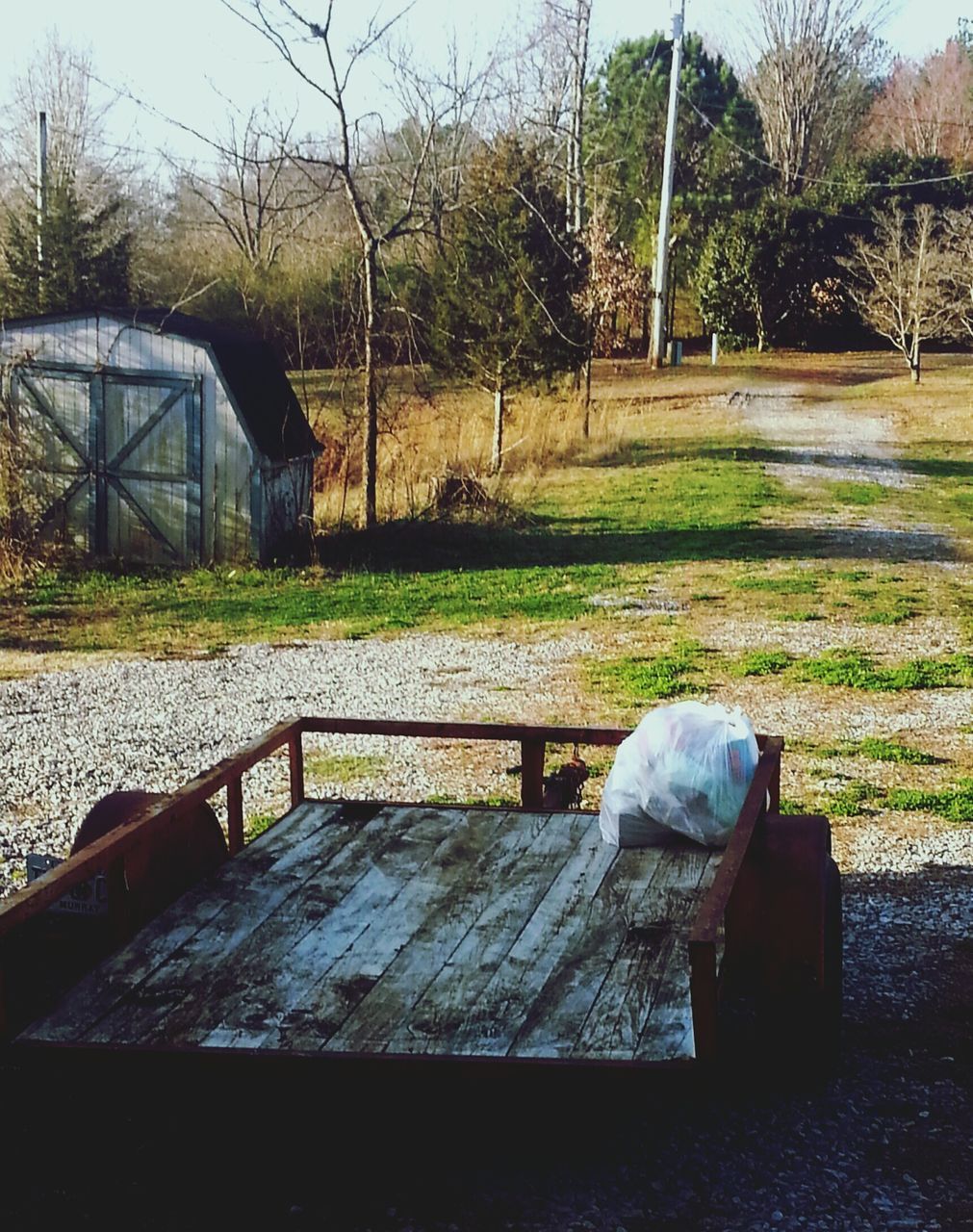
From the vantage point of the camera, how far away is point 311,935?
4305mm

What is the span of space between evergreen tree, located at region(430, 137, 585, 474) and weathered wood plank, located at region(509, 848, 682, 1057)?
17.7 m

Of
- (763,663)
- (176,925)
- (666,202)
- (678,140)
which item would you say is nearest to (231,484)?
(763,663)

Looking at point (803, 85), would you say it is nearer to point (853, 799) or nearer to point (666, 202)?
point (666, 202)

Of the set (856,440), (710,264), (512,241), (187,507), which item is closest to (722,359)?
(710,264)

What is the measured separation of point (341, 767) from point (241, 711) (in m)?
1.66

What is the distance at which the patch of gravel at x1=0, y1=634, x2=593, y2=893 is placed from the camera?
763 cm

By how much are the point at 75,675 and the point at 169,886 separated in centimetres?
641

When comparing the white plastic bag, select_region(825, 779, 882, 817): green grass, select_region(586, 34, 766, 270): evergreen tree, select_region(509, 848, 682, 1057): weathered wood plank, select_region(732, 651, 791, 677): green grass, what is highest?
select_region(586, 34, 766, 270): evergreen tree

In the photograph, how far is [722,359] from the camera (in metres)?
44.3

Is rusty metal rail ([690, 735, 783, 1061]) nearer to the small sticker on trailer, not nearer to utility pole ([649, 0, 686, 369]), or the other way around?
the small sticker on trailer

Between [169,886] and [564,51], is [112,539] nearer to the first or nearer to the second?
[169,886]

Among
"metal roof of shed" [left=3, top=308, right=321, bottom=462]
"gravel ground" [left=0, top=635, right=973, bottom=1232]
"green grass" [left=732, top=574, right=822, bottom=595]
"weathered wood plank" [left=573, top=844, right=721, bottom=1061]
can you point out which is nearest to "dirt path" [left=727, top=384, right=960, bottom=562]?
"green grass" [left=732, top=574, right=822, bottom=595]

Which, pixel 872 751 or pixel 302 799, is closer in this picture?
pixel 302 799

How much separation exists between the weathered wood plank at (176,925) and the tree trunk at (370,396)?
11.8 meters
